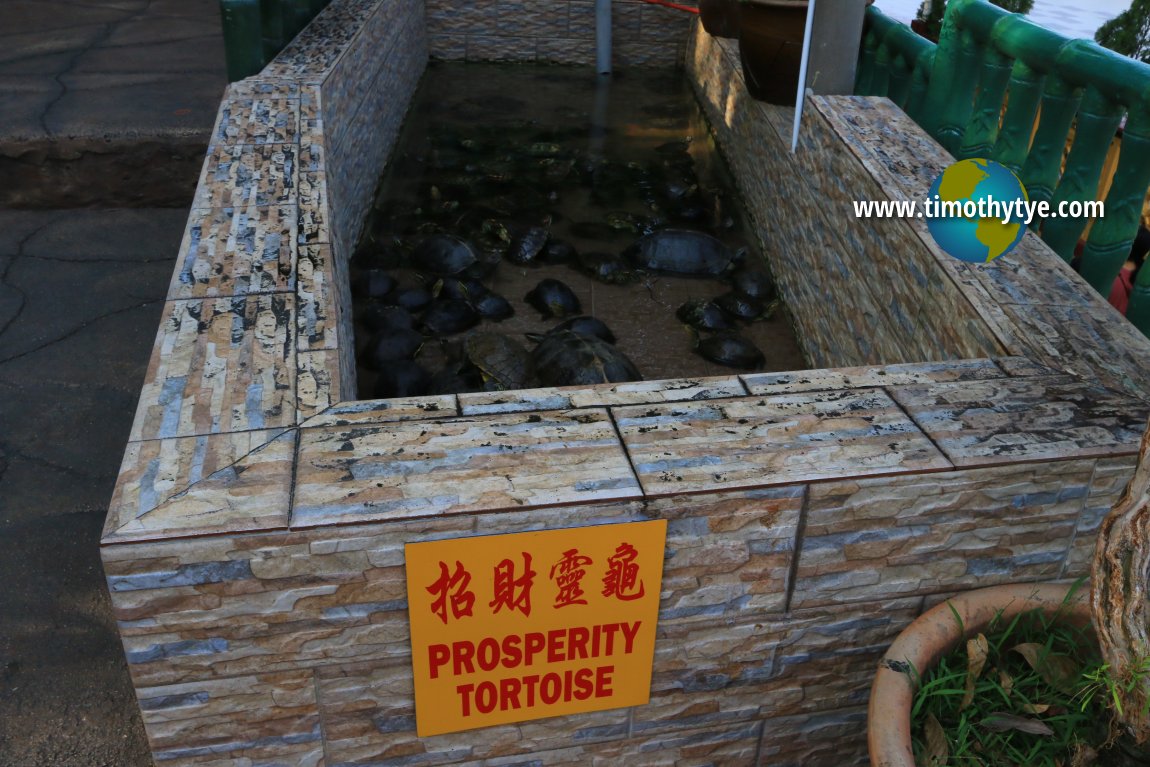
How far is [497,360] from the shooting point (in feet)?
13.7

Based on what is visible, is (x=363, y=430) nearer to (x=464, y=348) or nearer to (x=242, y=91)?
(x=464, y=348)

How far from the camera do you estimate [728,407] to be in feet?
7.78

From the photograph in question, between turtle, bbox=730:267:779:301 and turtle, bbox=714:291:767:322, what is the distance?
0.20 feet

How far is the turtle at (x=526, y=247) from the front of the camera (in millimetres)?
5441

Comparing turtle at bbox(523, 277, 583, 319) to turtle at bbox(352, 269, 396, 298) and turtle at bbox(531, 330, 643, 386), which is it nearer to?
turtle at bbox(531, 330, 643, 386)

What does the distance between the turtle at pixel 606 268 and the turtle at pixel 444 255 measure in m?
0.60

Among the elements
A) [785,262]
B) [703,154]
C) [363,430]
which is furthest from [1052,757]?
[703,154]

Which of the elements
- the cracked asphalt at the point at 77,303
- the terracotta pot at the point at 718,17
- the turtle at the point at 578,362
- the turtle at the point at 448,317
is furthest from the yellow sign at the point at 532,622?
the terracotta pot at the point at 718,17

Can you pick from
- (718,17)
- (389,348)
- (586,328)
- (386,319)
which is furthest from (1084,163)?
(718,17)

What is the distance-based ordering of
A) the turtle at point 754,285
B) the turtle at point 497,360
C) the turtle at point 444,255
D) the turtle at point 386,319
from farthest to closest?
the turtle at point 444,255
the turtle at point 754,285
the turtle at point 386,319
the turtle at point 497,360

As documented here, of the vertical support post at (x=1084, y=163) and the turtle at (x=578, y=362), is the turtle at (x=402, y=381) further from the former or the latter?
the vertical support post at (x=1084, y=163)

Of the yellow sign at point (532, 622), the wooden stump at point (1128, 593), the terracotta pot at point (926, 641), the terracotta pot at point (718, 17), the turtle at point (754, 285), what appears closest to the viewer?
the wooden stump at point (1128, 593)

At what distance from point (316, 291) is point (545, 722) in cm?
141

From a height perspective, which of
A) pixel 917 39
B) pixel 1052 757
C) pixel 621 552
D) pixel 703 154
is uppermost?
pixel 917 39
